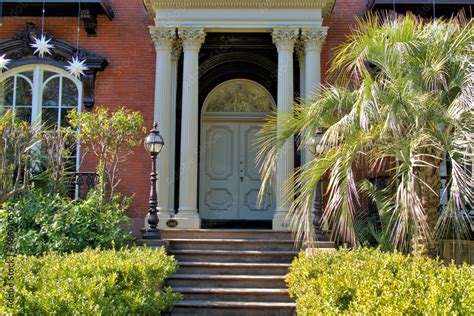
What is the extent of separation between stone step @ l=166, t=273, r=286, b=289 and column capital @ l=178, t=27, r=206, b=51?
205 inches

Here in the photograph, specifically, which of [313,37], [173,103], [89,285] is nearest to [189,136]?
[173,103]

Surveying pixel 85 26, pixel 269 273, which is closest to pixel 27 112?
pixel 85 26

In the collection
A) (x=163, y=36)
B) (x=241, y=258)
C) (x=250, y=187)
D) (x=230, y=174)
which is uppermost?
(x=163, y=36)

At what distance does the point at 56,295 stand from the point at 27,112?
30.9ft

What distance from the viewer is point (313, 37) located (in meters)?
11.9

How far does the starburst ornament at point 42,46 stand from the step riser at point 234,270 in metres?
6.58

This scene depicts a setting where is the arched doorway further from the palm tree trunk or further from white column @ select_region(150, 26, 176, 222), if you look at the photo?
the palm tree trunk

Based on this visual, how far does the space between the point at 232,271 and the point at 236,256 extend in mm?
412

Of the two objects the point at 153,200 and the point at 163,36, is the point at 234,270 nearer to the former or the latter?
the point at 153,200

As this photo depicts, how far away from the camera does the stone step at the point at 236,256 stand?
33.1ft

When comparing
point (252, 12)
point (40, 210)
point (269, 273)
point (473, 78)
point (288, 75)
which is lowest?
point (269, 273)

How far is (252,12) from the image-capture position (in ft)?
39.4

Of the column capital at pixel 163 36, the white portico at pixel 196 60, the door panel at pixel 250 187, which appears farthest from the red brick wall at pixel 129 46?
the door panel at pixel 250 187

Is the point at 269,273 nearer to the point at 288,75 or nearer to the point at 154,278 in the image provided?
the point at 154,278
